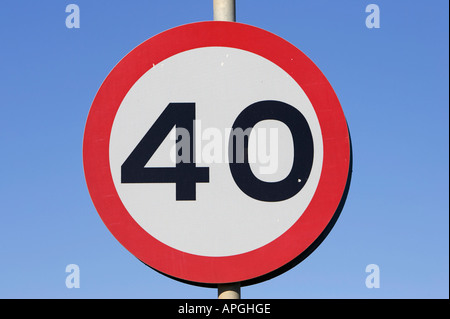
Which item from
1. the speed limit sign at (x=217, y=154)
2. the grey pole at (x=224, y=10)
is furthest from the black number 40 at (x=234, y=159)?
the grey pole at (x=224, y=10)

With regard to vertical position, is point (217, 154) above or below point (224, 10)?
below

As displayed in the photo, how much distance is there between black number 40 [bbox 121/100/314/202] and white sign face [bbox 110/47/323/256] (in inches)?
0.5

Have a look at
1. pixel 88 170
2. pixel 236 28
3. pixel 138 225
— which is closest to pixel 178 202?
pixel 138 225

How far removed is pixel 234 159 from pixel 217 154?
0.05 m

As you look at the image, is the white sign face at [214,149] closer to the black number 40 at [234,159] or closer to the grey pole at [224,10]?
the black number 40 at [234,159]

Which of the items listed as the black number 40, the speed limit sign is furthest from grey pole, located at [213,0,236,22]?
the black number 40

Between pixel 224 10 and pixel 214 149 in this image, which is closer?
pixel 214 149

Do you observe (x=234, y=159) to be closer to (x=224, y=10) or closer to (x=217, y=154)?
(x=217, y=154)

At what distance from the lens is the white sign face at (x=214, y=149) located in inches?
82.4

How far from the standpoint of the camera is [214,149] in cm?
213

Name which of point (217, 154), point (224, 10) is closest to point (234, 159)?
point (217, 154)

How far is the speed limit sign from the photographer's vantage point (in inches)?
81.7

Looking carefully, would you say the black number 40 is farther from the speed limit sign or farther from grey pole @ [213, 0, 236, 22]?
grey pole @ [213, 0, 236, 22]
